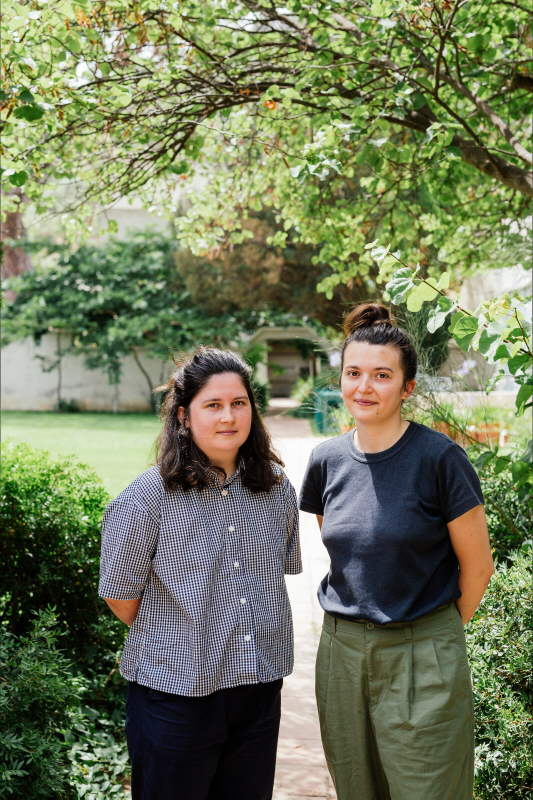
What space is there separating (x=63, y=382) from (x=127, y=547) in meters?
22.3

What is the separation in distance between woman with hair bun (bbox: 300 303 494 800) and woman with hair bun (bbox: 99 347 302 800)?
0.20 metres

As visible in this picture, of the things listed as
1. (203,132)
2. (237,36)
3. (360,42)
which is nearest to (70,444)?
(203,132)

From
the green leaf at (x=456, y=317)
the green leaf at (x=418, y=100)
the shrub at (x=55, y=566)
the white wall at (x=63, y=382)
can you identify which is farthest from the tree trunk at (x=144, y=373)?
the green leaf at (x=456, y=317)

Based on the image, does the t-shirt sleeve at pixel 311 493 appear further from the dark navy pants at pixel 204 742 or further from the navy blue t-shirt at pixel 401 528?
the dark navy pants at pixel 204 742

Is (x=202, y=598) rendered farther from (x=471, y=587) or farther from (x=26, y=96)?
(x=26, y=96)

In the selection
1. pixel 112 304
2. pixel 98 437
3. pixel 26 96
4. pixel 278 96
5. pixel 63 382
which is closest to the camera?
pixel 26 96

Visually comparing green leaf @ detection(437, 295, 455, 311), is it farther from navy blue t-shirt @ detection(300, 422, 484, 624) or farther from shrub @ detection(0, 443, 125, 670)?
shrub @ detection(0, 443, 125, 670)

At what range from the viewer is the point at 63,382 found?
23547 mm

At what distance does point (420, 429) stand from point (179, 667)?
0.97 m

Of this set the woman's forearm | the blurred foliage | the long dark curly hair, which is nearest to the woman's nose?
the long dark curly hair

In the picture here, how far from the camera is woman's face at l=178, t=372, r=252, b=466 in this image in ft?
7.16

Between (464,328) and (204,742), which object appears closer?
(204,742)

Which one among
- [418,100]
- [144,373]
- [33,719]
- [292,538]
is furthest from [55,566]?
[144,373]

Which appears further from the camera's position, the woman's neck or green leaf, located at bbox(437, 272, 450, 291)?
the woman's neck
